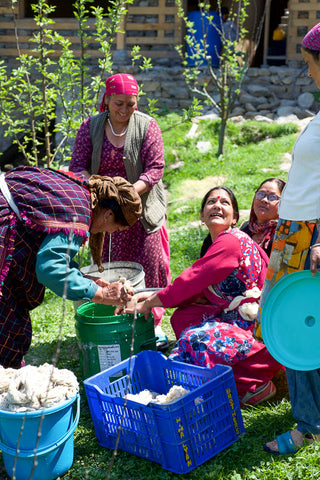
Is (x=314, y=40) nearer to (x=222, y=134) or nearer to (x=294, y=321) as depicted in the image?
(x=294, y=321)

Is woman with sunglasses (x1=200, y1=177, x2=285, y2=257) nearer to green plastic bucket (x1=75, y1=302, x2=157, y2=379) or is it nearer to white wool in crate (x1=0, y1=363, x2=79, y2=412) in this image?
green plastic bucket (x1=75, y1=302, x2=157, y2=379)

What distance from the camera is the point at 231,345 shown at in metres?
3.48

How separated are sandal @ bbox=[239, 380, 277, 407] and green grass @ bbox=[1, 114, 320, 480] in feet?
0.15

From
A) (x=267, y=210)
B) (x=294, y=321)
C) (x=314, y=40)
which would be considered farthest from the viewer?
(x=267, y=210)

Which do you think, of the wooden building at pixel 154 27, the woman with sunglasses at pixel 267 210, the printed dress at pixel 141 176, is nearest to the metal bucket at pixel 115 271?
the printed dress at pixel 141 176

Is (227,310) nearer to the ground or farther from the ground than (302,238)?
nearer to the ground

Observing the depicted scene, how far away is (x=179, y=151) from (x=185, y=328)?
23.2 feet

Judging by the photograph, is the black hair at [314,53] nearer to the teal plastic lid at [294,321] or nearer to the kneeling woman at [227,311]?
the teal plastic lid at [294,321]

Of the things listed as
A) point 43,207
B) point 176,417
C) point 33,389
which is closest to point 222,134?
point 43,207

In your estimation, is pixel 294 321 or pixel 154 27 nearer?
pixel 294 321

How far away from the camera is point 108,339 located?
3.67 m

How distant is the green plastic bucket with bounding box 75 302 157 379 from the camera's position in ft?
12.0

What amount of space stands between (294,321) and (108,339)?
1.26 meters

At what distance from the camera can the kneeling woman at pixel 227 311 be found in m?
3.49
